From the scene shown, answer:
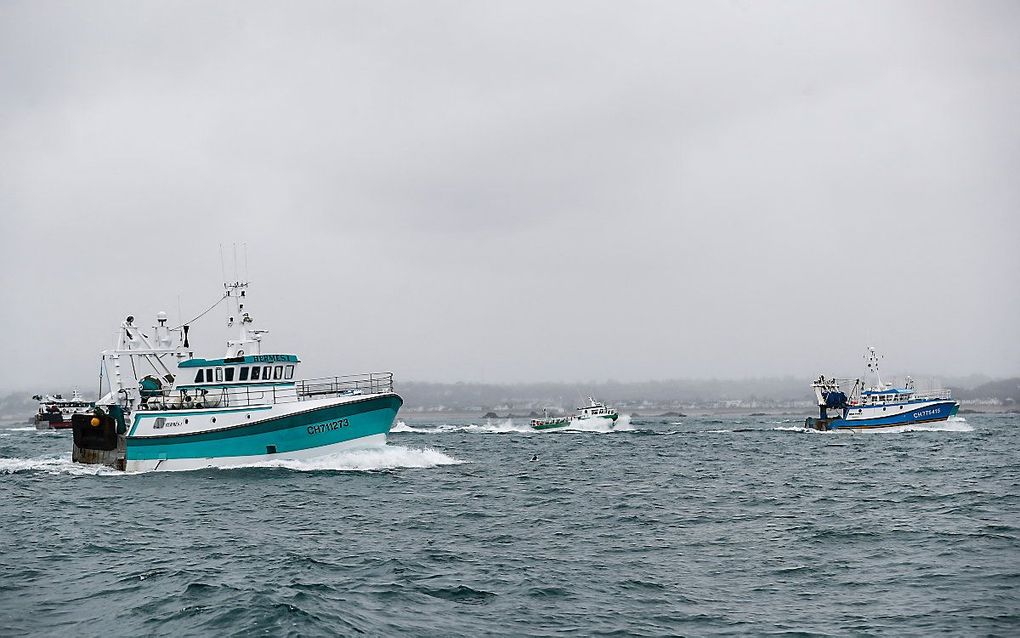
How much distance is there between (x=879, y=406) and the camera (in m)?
89.2

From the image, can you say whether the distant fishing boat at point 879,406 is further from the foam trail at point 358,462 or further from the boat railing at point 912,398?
the foam trail at point 358,462

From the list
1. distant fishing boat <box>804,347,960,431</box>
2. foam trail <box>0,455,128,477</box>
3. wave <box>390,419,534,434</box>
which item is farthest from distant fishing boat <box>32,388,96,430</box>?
distant fishing boat <box>804,347,960,431</box>

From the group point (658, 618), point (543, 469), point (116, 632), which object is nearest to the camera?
point (116, 632)

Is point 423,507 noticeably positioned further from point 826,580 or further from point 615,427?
point 615,427

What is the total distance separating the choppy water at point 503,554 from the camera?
15109mm

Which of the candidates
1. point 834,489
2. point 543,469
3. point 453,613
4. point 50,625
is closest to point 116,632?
point 50,625

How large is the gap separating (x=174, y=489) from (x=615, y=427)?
8863 centimetres

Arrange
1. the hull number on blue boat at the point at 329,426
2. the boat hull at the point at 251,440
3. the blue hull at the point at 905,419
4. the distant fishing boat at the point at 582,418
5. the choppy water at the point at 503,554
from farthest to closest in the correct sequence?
1. the distant fishing boat at the point at 582,418
2. the blue hull at the point at 905,419
3. the hull number on blue boat at the point at 329,426
4. the boat hull at the point at 251,440
5. the choppy water at the point at 503,554

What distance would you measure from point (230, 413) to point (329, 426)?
533 centimetres

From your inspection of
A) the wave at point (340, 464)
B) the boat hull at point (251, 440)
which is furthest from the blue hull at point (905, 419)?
the boat hull at point (251, 440)

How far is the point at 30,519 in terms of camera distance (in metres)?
28.2

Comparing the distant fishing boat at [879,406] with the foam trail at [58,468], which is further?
the distant fishing boat at [879,406]

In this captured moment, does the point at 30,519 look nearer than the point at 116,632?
No

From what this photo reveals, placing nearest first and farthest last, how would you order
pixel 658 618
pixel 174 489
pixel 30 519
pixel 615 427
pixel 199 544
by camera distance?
1. pixel 658 618
2. pixel 199 544
3. pixel 30 519
4. pixel 174 489
5. pixel 615 427
